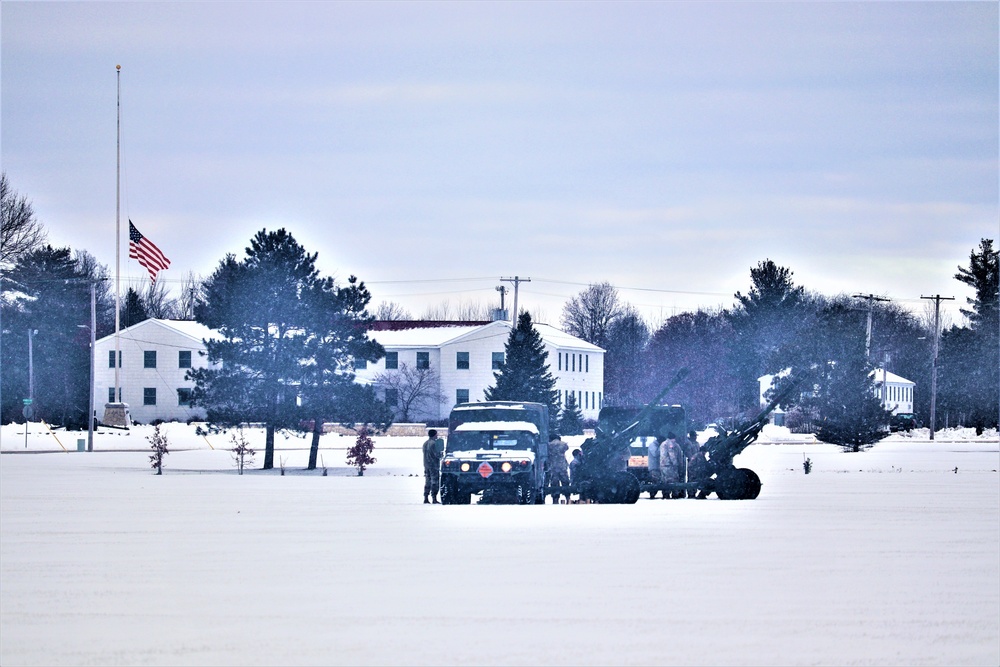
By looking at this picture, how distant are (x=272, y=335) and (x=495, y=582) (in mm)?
38948

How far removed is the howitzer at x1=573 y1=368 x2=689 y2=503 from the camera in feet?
99.9

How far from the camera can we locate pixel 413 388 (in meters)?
98.4

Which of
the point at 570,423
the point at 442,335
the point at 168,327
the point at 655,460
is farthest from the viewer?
the point at 442,335

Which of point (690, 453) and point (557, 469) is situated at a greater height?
point (690, 453)

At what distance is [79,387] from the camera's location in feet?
305

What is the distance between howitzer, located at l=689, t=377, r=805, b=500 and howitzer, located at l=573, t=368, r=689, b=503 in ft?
5.33

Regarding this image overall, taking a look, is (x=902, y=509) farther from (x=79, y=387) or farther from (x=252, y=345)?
(x=79, y=387)

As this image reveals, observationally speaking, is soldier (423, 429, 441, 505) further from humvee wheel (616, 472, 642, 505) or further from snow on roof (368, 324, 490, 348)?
snow on roof (368, 324, 490, 348)

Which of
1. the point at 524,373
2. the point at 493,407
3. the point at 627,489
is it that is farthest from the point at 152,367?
the point at 627,489

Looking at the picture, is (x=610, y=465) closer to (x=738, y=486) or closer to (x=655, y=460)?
(x=655, y=460)

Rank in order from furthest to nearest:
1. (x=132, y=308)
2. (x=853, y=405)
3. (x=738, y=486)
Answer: (x=132, y=308) → (x=853, y=405) → (x=738, y=486)

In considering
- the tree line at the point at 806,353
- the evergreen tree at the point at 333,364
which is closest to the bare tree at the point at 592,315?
the tree line at the point at 806,353

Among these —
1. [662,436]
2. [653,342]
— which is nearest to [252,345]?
[662,436]

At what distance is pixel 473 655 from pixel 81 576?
6602 mm
